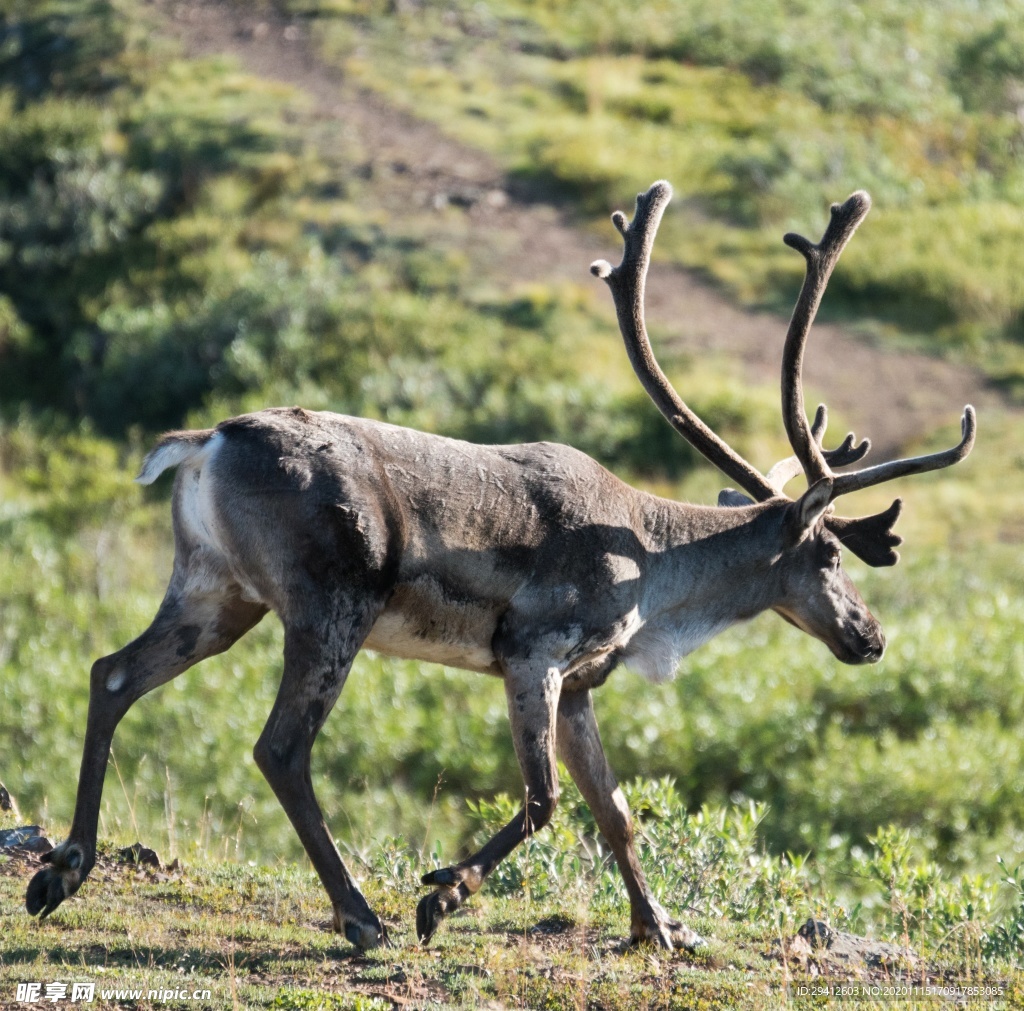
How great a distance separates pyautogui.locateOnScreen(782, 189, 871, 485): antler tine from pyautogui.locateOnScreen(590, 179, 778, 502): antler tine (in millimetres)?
274

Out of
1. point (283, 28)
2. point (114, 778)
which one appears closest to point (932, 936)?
point (114, 778)

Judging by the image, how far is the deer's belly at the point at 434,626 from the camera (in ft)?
18.6

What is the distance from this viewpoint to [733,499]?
23.8 ft

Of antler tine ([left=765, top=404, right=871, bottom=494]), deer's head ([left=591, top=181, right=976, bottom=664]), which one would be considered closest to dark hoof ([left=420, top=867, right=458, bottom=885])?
deer's head ([left=591, top=181, right=976, bottom=664])

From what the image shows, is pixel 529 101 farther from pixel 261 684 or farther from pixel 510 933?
pixel 510 933

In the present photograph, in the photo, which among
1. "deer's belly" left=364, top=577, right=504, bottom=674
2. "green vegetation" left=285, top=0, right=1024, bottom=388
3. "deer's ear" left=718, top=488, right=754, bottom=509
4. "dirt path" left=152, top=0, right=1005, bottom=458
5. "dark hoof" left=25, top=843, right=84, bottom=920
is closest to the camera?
"dark hoof" left=25, top=843, right=84, bottom=920

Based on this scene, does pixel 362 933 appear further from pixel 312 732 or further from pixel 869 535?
pixel 869 535

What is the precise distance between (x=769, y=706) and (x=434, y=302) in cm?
1058

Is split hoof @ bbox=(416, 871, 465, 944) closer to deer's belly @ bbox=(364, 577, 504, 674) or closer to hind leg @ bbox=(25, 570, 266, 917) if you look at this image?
deer's belly @ bbox=(364, 577, 504, 674)

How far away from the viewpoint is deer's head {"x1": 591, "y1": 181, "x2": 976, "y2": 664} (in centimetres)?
669

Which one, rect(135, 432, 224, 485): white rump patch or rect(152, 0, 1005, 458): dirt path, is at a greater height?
rect(135, 432, 224, 485): white rump patch

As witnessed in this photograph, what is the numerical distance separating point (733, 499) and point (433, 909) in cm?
286

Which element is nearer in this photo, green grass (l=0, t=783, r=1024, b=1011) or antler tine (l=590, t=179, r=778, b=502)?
green grass (l=0, t=783, r=1024, b=1011)

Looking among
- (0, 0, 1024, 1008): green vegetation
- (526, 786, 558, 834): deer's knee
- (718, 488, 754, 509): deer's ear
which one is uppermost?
(718, 488, 754, 509): deer's ear
